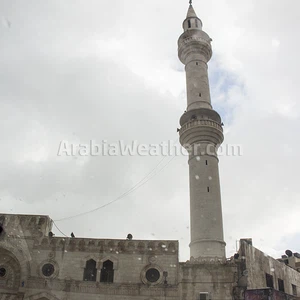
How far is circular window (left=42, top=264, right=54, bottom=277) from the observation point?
25.3 metres

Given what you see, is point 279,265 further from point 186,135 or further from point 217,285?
point 186,135

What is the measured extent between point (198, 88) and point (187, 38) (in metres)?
5.78

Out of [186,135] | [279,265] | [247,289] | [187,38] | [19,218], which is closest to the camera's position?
[247,289]

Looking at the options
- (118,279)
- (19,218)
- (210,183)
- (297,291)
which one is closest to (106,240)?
(118,279)

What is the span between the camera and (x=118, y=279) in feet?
80.4

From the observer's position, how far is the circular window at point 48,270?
83.0 ft

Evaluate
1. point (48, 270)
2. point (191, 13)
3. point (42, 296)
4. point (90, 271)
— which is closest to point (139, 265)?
point (90, 271)

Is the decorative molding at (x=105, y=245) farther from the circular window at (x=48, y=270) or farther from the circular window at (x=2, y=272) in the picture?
the circular window at (x=2, y=272)

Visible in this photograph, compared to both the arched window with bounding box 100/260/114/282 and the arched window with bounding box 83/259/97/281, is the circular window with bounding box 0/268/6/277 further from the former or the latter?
the arched window with bounding box 100/260/114/282

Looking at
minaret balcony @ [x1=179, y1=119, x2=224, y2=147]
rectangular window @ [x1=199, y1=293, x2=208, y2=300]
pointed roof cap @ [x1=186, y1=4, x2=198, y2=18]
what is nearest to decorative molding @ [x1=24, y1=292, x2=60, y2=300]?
rectangular window @ [x1=199, y1=293, x2=208, y2=300]

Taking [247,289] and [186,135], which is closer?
[247,289]

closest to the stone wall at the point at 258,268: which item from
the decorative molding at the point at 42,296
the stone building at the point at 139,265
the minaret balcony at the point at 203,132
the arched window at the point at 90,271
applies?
the stone building at the point at 139,265

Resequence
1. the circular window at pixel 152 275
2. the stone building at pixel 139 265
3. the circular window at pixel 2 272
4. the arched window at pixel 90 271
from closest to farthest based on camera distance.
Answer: the stone building at pixel 139 265 → the circular window at pixel 152 275 → the arched window at pixel 90 271 → the circular window at pixel 2 272

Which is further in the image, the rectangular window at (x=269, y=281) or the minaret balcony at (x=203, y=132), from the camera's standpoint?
the minaret balcony at (x=203, y=132)
